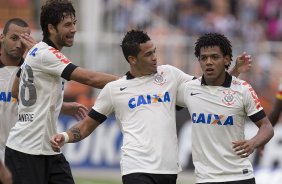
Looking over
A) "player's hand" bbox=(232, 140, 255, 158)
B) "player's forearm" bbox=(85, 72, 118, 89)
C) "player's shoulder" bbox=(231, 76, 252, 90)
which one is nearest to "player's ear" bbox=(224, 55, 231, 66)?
"player's shoulder" bbox=(231, 76, 252, 90)

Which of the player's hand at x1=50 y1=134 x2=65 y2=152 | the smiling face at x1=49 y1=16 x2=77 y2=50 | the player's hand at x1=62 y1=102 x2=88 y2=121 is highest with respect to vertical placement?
the smiling face at x1=49 y1=16 x2=77 y2=50

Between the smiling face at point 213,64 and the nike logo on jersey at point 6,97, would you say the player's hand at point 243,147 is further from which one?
the nike logo on jersey at point 6,97

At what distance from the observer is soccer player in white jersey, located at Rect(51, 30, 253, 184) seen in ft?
29.5

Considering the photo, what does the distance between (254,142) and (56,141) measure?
6.06 ft

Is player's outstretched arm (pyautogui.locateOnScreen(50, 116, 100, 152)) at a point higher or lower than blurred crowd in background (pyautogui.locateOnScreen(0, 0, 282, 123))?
lower

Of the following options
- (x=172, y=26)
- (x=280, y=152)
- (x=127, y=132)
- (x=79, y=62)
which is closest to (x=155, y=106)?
(x=127, y=132)

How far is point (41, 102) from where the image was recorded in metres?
9.43

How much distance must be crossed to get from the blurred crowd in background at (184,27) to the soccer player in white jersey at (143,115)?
1035 cm

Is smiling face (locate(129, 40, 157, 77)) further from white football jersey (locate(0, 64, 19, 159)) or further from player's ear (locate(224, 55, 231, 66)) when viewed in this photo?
white football jersey (locate(0, 64, 19, 159))

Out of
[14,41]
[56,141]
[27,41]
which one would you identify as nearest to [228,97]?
[56,141]

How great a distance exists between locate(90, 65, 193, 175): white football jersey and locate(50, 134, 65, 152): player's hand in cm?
42

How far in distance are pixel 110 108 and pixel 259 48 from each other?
41.4 feet

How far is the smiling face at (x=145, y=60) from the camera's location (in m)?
9.17

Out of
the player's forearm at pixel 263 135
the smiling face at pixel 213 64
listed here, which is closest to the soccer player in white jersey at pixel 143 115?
the smiling face at pixel 213 64
